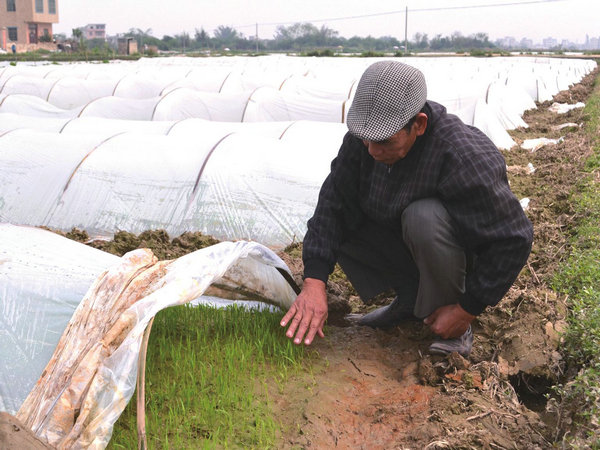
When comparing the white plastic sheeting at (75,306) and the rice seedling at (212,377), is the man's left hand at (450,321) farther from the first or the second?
the white plastic sheeting at (75,306)

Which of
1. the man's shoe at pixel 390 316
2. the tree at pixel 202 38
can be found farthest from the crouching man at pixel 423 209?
the tree at pixel 202 38

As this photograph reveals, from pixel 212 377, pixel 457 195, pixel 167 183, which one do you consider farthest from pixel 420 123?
pixel 167 183

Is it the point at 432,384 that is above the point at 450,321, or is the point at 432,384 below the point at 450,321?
below

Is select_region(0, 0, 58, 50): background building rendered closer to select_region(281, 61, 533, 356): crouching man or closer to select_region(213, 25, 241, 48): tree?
select_region(213, 25, 241, 48): tree

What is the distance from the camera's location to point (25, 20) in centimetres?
5309

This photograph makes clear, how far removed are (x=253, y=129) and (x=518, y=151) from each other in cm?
341

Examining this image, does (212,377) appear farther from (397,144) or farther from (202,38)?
(202,38)

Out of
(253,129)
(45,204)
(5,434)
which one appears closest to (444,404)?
(5,434)

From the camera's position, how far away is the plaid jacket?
7.25ft

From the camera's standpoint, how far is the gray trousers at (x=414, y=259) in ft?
7.50

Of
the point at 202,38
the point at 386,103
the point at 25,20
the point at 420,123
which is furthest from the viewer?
the point at 202,38

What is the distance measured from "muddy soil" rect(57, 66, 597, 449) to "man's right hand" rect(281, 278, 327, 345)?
0.21 meters

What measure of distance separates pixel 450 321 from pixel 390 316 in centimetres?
43

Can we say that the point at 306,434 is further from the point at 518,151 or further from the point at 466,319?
the point at 518,151
